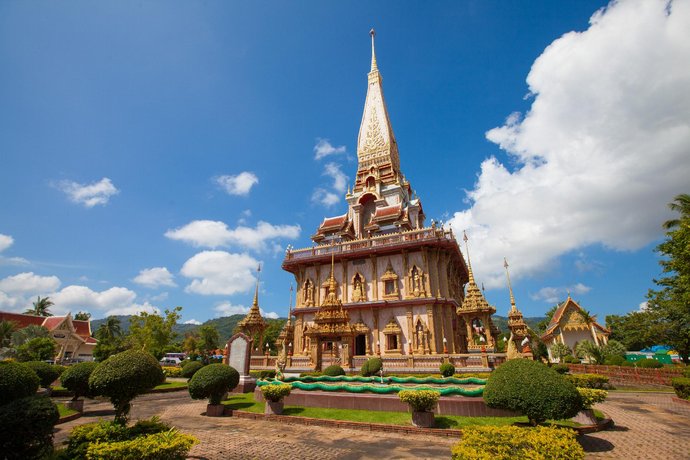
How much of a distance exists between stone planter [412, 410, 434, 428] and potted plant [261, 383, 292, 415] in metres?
4.86

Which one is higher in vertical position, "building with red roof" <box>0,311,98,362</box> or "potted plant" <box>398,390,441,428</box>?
"building with red roof" <box>0,311,98,362</box>

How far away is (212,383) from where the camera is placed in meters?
12.9

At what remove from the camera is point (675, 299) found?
27.5 m

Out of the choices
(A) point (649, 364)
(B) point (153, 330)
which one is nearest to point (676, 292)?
(A) point (649, 364)

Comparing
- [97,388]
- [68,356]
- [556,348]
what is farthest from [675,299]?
[68,356]

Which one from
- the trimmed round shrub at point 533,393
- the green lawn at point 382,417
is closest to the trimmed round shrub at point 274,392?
the green lawn at point 382,417

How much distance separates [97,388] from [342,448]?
Answer: 580 cm

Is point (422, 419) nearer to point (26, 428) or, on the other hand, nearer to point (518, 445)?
point (518, 445)

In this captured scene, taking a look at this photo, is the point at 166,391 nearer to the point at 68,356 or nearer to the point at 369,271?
the point at 369,271

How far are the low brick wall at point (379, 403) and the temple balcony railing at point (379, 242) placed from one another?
16952 mm

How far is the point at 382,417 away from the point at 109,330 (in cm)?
6756

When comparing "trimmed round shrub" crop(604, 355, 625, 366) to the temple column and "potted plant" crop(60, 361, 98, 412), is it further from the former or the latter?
"potted plant" crop(60, 361, 98, 412)

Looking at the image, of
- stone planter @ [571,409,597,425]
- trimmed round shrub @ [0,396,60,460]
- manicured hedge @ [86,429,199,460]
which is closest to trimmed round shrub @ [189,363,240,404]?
trimmed round shrub @ [0,396,60,460]

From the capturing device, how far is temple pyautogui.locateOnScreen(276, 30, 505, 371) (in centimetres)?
2225
